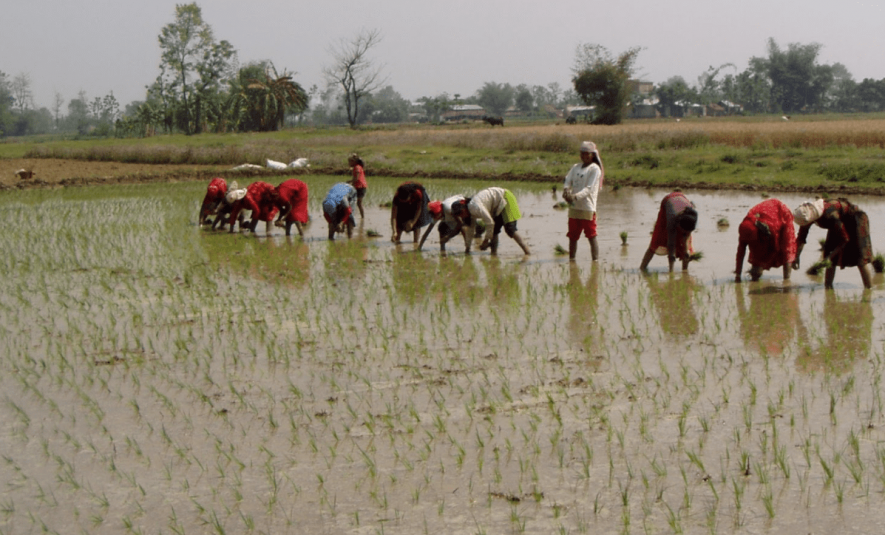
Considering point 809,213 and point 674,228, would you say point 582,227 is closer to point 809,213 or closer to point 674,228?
point 674,228

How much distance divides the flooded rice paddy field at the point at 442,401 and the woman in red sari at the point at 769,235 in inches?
10.7

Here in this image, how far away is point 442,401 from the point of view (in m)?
5.11

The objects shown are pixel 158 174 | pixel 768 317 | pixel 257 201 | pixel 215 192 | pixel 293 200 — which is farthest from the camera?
pixel 158 174

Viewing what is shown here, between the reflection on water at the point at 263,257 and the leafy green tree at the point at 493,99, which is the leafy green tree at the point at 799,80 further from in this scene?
the reflection on water at the point at 263,257

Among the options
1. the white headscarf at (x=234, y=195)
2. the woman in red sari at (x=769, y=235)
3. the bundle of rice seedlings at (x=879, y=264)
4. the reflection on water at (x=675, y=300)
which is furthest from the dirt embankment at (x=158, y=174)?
the woman in red sari at (x=769, y=235)

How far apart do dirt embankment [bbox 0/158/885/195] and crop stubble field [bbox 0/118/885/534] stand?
10.6 m

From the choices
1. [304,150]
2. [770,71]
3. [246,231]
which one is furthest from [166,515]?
[770,71]

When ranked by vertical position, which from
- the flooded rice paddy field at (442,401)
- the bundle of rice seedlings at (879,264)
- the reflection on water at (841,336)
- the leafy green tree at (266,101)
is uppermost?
the leafy green tree at (266,101)

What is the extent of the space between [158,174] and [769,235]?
66.6 ft

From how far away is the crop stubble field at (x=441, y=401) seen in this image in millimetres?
3773

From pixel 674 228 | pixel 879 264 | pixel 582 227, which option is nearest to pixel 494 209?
pixel 582 227

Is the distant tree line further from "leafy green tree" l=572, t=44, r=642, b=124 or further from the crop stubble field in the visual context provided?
the crop stubble field

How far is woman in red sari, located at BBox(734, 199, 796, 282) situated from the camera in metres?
7.81

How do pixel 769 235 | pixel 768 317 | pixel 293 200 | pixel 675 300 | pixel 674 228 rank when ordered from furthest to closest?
pixel 293 200, pixel 674 228, pixel 769 235, pixel 675 300, pixel 768 317
